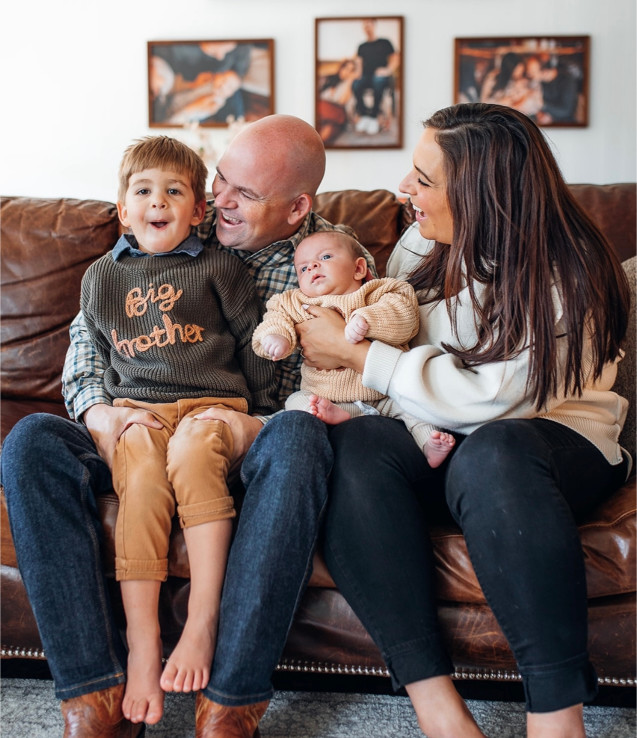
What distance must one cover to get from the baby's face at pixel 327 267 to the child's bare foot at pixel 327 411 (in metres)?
0.25

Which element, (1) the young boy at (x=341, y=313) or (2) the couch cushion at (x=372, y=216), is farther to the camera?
(2) the couch cushion at (x=372, y=216)

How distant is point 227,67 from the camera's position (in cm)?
355

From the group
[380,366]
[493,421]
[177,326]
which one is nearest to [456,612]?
[493,421]

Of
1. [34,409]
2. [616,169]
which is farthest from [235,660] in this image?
[616,169]

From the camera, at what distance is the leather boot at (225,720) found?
116cm

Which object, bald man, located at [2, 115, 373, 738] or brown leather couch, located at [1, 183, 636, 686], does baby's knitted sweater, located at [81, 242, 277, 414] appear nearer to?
bald man, located at [2, 115, 373, 738]

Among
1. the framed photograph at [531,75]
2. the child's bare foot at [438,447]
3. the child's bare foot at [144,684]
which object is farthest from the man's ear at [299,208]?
the framed photograph at [531,75]

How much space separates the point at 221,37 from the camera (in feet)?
11.6

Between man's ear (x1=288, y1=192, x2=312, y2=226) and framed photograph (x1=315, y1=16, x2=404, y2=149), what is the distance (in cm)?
192

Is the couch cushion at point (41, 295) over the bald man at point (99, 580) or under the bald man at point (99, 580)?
over

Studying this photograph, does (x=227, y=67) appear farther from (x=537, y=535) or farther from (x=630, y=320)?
(x=537, y=535)

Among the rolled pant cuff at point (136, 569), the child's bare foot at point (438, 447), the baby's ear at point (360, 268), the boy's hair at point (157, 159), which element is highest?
the boy's hair at point (157, 159)

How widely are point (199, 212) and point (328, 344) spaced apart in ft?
1.57

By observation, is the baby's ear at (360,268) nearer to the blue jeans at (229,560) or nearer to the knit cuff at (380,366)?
the knit cuff at (380,366)
